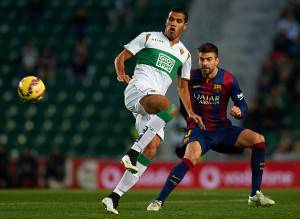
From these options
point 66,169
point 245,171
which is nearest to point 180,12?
point 245,171

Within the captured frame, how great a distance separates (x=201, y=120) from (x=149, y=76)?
808 mm

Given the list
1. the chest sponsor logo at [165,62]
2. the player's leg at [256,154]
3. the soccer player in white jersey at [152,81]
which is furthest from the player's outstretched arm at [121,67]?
the player's leg at [256,154]

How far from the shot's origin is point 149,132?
9.44 metres

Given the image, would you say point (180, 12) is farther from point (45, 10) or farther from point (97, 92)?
point (45, 10)

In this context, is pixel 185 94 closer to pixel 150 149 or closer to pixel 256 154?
pixel 150 149

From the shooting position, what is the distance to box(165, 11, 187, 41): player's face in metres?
10.2

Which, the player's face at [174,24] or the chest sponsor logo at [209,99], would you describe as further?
the chest sponsor logo at [209,99]

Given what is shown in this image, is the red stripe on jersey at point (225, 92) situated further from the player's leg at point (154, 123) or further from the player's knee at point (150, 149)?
the player's leg at point (154, 123)

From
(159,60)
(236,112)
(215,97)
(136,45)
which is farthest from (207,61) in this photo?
(136,45)

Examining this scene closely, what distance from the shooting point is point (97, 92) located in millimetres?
23641

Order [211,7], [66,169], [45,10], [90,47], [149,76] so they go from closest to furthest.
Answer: [149,76] → [66,169] → [211,7] → [90,47] → [45,10]

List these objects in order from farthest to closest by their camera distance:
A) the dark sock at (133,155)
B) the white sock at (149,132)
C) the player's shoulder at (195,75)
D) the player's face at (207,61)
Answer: the player's shoulder at (195,75), the player's face at (207,61), the white sock at (149,132), the dark sock at (133,155)

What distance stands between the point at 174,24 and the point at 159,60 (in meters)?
0.47

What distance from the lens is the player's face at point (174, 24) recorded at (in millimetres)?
10164
